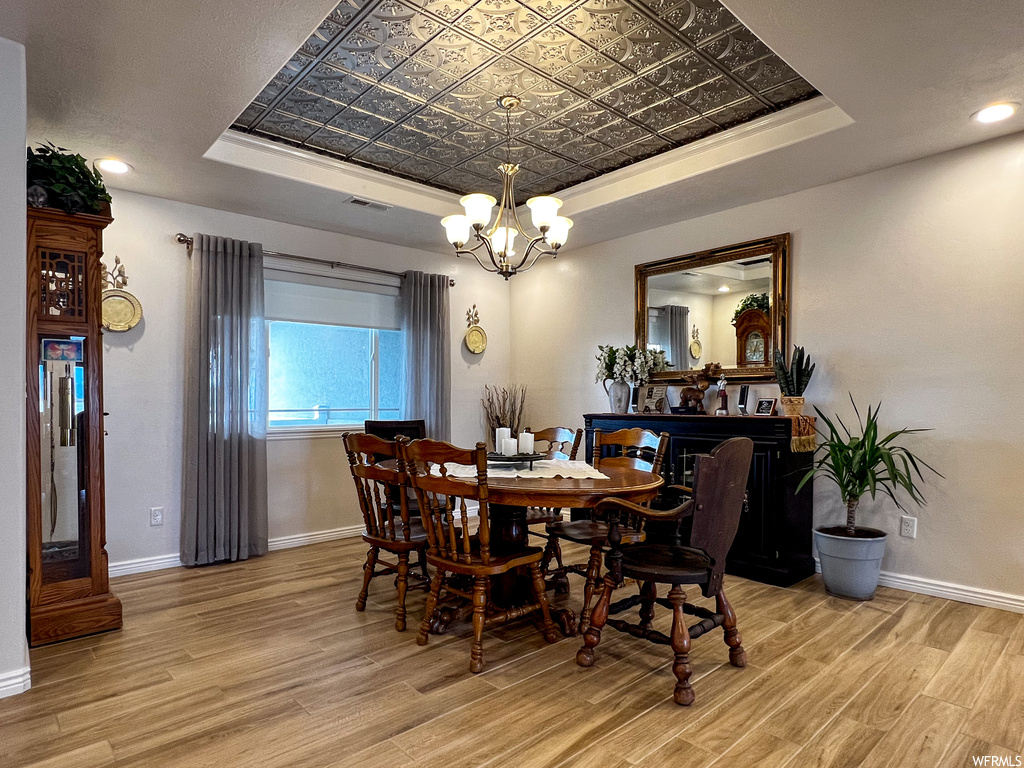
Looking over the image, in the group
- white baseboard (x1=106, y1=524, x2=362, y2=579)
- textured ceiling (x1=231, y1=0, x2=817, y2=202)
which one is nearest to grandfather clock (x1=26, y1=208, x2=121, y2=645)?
white baseboard (x1=106, y1=524, x2=362, y2=579)

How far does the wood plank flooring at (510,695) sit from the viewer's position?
1852 mm

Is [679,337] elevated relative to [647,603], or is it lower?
elevated

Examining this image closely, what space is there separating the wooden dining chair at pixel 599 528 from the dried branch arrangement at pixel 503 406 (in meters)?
2.23

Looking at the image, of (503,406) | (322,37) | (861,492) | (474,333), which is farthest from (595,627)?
(474,333)

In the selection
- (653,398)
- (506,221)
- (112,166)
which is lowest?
(653,398)

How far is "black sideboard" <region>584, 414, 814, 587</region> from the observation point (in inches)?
139

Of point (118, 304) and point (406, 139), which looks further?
point (118, 304)

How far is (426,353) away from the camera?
5168 mm

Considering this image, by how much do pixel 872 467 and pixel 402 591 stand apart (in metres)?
2.65

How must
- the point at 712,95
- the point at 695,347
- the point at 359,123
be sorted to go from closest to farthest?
the point at 712,95
the point at 359,123
the point at 695,347

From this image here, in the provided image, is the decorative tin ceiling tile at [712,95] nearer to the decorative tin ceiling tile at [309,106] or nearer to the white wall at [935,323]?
the white wall at [935,323]

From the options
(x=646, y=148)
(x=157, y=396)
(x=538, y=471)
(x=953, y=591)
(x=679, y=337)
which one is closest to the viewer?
(x=538, y=471)

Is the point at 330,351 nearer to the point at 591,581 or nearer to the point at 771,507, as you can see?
the point at 591,581

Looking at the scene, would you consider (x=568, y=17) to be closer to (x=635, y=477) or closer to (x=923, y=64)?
(x=923, y=64)
